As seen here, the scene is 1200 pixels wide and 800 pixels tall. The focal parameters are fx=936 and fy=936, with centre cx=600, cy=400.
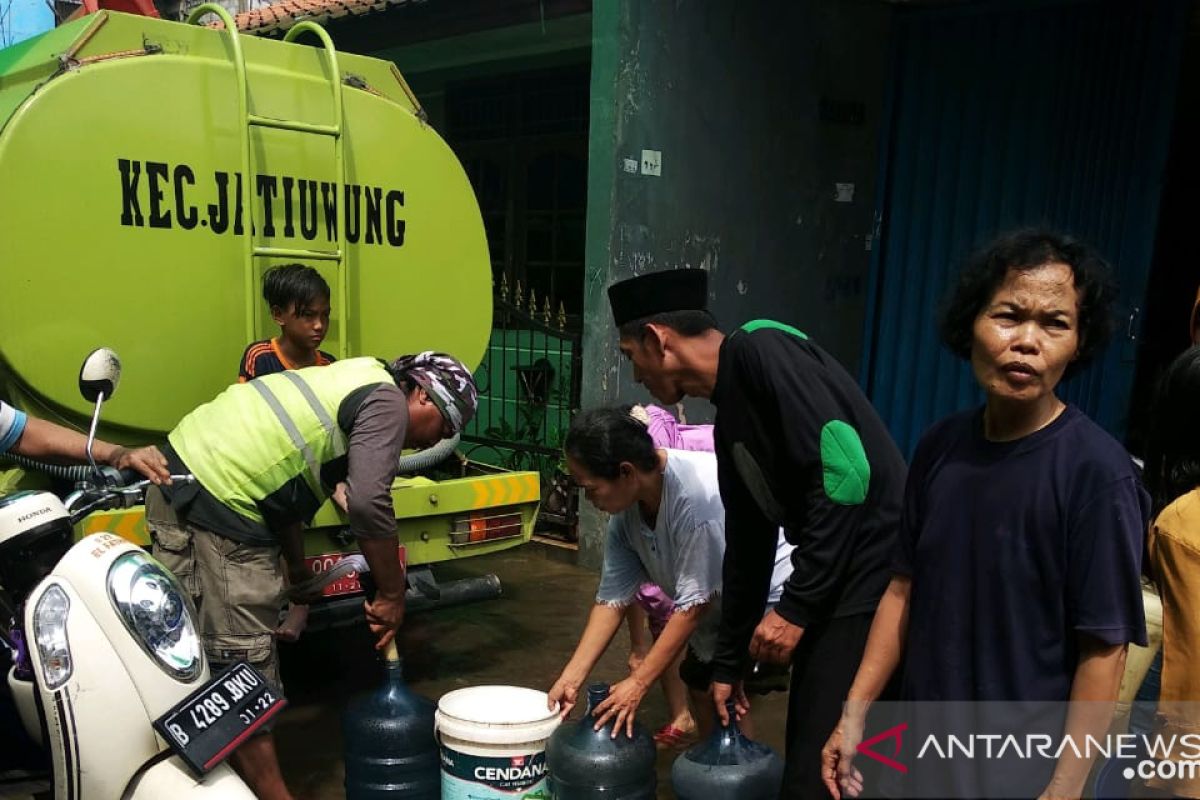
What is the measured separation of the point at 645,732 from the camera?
2.38 metres

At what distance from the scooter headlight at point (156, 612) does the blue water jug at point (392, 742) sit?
694mm

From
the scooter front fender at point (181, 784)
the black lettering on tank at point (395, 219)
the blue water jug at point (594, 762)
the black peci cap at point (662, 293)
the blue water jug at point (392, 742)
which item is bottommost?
the blue water jug at point (392, 742)

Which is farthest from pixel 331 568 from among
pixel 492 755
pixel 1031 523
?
pixel 1031 523

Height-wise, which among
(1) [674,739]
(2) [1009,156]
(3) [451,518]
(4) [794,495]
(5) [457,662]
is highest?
(2) [1009,156]

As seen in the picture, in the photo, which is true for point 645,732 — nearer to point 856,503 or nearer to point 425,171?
point 856,503

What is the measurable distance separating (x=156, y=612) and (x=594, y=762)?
3.41ft

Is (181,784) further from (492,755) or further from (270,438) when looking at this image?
(270,438)

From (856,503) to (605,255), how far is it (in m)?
3.05

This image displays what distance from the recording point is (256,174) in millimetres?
3432

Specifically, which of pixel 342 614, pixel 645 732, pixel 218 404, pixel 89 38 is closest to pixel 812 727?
pixel 645 732

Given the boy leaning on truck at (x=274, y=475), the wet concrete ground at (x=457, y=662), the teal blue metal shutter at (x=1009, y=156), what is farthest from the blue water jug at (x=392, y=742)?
the teal blue metal shutter at (x=1009, y=156)

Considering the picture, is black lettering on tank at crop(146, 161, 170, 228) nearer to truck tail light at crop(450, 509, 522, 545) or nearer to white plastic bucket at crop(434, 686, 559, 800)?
truck tail light at crop(450, 509, 522, 545)

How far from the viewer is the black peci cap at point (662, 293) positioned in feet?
7.22

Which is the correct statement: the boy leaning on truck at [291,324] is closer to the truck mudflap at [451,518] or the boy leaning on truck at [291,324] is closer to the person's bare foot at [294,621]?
the person's bare foot at [294,621]
